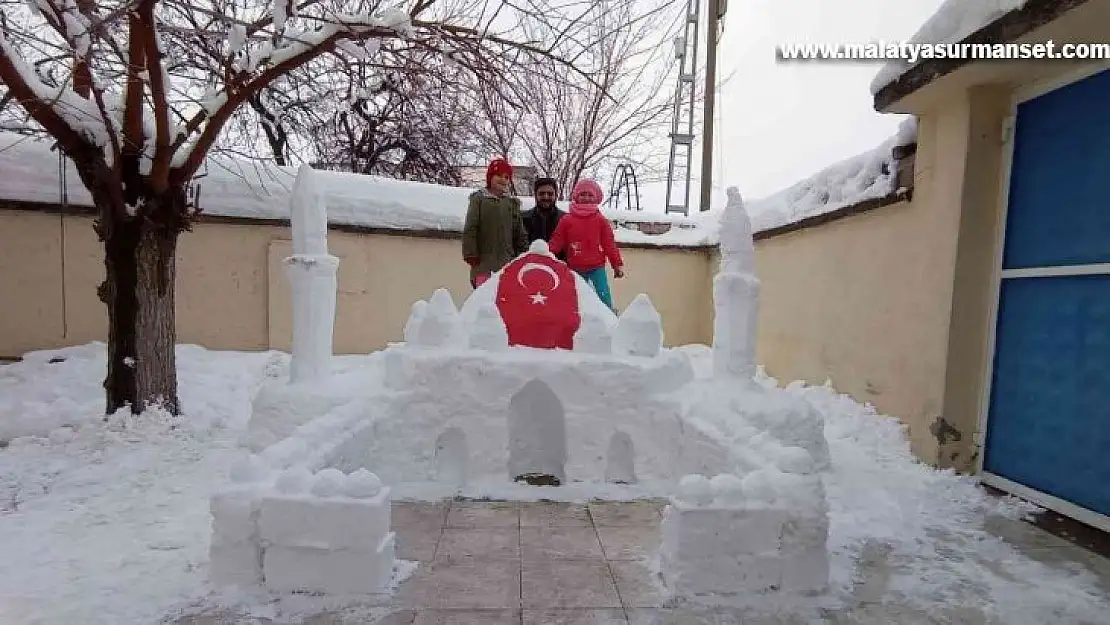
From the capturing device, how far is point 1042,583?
3018 millimetres

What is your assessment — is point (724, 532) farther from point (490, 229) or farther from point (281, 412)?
point (490, 229)

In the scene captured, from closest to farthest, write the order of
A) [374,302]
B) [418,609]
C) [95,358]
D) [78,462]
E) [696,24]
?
[418,609] < [78,462] < [95,358] < [374,302] < [696,24]

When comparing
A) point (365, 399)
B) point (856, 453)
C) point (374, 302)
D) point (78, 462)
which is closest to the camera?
point (365, 399)

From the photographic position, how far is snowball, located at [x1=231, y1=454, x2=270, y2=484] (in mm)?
2762

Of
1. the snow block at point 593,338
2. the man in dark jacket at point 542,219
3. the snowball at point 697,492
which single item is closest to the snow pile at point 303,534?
the snowball at point 697,492

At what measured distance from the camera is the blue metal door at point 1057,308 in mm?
3756

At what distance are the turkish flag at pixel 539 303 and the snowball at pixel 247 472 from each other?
7.27 feet

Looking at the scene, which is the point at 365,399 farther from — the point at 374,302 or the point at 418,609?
the point at 374,302

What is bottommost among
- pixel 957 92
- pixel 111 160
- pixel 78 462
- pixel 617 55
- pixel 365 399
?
pixel 78 462

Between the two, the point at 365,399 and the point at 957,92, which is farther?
the point at 957,92

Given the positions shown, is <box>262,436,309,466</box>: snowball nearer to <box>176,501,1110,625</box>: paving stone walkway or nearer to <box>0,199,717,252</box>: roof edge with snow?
<box>176,501,1110,625</box>: paving stone walkway

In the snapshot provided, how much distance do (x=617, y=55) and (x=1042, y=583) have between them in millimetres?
12816

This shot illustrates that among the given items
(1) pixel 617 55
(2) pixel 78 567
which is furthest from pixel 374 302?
(1) pixel 617 55

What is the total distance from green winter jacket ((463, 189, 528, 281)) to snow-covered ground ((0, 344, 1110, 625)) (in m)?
1.43
